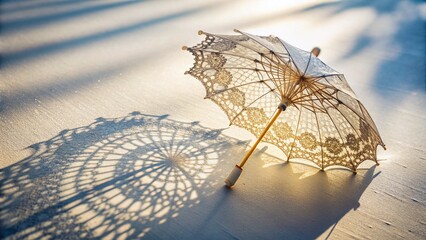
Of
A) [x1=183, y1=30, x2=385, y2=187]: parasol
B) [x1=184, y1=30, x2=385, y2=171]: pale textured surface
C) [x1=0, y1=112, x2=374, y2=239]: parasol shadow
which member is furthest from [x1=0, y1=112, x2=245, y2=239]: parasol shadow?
[x1=184, y1=30, x2=385, y2=171]: pale textured surface

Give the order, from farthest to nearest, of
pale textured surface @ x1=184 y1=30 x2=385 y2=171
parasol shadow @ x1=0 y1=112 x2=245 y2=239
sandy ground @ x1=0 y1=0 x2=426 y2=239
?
pale textured surface @ x1=184 y1=30 x2=385 y2=171 → sandy ground @ x1=0 y1=0 x2=426 y2=239 → parasol shadow @ x1=0 y1=112 x2=245 y2=239

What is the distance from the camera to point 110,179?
240 cm

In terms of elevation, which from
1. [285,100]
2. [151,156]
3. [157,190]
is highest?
[285,100]

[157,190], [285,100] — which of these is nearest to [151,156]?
[157,190]

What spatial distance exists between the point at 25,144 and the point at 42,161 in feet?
0.99

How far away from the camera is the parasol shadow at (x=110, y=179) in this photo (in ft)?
6.66

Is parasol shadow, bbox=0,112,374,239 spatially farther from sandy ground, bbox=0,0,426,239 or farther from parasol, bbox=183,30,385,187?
parasol, bbox=183,30,385,187

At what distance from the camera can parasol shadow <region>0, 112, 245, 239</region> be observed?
203 cm

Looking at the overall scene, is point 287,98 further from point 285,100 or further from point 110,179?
point 110,179

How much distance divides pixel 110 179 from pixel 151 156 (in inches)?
17.2

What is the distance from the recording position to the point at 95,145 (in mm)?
2711

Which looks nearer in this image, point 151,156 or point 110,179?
point 110,179

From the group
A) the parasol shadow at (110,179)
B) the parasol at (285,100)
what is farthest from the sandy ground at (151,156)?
the parasol at (285,100)

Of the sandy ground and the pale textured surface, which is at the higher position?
the pale textured surface
